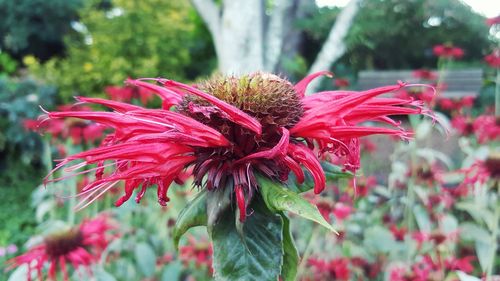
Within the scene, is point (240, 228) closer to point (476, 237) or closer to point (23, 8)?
point (476, 237)

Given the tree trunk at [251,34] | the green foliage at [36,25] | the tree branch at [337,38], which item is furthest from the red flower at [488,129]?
the green foliage at [36,25]

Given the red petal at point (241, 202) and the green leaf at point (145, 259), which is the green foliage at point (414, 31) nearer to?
the green leaf at point (145, 259)

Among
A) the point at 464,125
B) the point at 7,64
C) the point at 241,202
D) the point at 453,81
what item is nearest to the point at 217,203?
the point at 241,202

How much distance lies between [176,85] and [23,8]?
25.0 ft

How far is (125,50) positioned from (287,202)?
644 centimetres

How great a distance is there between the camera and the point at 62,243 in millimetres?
1360

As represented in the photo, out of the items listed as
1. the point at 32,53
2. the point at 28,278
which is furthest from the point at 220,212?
the point at 32,53

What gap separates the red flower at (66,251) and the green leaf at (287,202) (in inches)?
31.0

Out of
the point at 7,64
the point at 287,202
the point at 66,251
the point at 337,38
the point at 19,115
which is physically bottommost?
the point at 19,115

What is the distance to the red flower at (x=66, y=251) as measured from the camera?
1289 millimetres

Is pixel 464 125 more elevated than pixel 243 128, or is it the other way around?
pixel 243 128

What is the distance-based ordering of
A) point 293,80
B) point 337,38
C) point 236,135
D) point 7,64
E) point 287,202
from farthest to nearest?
point 7,64 < point 293,80 < point 337,38 < point 236,135 < point 287,202

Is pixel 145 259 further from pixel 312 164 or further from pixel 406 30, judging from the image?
pixel 406 30

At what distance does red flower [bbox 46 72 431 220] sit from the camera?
69 centimetres
